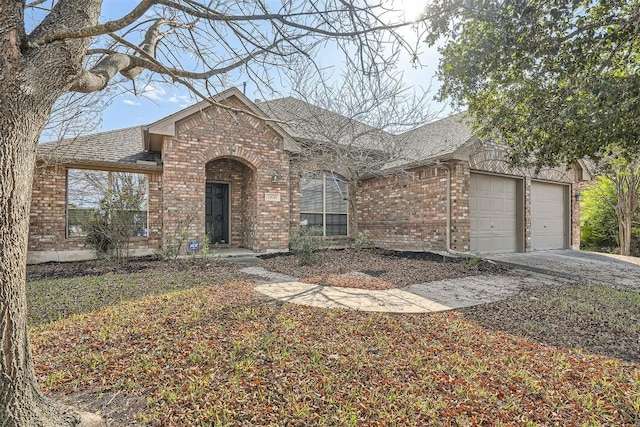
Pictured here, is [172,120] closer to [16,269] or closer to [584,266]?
[16,269]

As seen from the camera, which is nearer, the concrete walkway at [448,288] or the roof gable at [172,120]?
the concrete walkway at [448,288]

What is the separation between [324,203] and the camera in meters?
12.1

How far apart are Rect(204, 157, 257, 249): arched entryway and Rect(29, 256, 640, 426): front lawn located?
6972mm

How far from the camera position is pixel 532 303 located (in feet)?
17.2

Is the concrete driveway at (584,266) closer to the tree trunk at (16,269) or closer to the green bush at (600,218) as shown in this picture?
the green bush at (600,218)

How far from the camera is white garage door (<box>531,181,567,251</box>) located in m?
12.1

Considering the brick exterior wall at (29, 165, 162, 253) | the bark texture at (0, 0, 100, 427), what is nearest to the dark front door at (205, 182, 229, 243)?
the brick exterior wall at (29, 165, 162, 253)

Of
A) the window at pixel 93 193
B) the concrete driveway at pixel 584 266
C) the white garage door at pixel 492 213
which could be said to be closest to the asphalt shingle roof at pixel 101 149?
the window at pixel 93 193

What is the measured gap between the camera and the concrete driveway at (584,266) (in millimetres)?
7547

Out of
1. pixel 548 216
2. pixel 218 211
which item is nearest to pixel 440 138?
pixel 548 216

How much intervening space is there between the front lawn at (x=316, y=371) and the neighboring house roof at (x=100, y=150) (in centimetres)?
605

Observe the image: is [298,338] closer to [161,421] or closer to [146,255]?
[161,421]

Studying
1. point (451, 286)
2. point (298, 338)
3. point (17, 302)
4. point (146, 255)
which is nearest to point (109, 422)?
point (17, 302)

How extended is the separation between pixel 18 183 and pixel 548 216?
15144 mm
